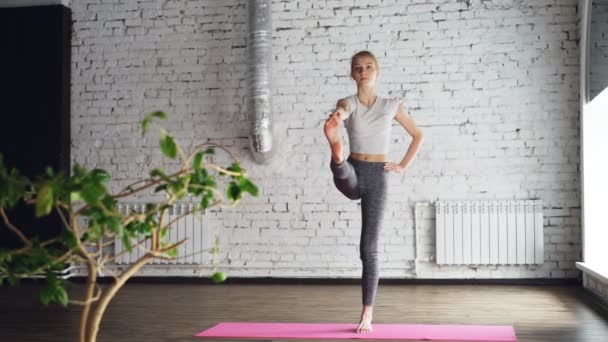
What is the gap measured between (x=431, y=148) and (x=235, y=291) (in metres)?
2.19

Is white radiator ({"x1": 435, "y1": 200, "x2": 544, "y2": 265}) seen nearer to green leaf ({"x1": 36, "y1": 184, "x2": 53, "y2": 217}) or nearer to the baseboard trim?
the baseboard trim

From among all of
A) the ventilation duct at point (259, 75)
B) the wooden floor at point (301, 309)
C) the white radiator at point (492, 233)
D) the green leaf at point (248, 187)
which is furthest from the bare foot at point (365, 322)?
the green leaf at point (248, 187)

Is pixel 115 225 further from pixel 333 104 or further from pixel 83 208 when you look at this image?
pixel 333 104

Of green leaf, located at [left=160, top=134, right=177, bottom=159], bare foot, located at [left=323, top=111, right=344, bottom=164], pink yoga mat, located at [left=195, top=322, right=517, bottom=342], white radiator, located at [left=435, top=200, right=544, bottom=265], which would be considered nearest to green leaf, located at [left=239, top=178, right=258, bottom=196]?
green leaf, located at [left=160, top=134, right=177, bottom=159]

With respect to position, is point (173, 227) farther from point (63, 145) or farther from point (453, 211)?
point (453, 211)

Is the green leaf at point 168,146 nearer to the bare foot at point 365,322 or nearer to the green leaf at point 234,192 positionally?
the green leaf at point 234,192

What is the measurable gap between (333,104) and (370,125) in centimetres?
252

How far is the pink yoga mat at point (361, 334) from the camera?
3.76 m

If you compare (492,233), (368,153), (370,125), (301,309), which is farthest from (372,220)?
(492,233)

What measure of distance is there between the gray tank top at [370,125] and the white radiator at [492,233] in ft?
7.65

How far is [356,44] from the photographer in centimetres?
652

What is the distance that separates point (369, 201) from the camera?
4.07 metres

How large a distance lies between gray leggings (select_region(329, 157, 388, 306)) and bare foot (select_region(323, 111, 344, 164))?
0.78 feet

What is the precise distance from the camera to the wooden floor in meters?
4.03
